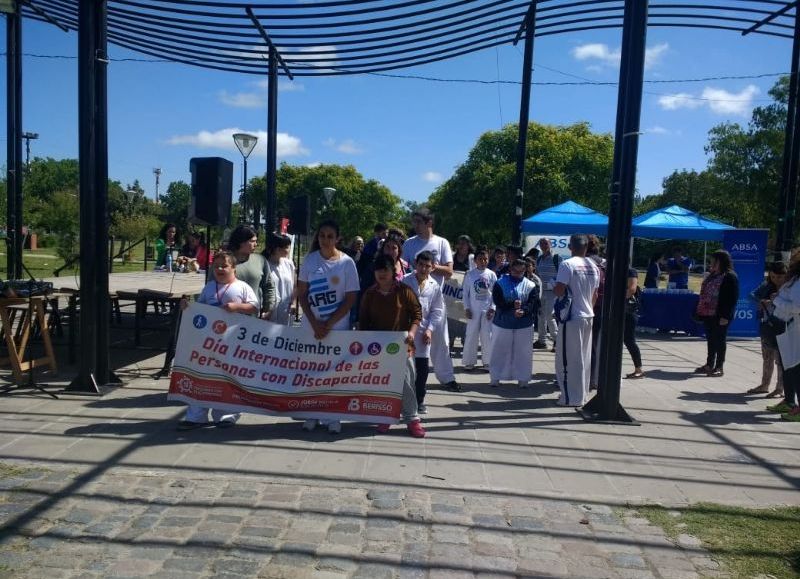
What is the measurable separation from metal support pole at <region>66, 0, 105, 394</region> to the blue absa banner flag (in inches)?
496

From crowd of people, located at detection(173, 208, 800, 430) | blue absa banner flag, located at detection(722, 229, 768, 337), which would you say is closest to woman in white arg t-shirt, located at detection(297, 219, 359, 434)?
crowd of people, located at detection(173, 208, 800, 430)

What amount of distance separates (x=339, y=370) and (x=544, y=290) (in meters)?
7.20

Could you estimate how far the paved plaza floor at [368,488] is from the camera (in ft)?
12.4

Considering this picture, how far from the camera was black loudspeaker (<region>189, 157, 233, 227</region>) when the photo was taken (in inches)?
302

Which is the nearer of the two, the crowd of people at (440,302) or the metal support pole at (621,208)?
the crowd of people at (440,302)

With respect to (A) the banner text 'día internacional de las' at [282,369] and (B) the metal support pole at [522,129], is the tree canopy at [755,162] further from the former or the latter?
(A) the banner text 'día internacional de las' at [282,369]

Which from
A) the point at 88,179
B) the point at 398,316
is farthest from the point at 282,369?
the point at 88,179

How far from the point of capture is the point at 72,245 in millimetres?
21531

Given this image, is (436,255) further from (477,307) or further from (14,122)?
(14,122)

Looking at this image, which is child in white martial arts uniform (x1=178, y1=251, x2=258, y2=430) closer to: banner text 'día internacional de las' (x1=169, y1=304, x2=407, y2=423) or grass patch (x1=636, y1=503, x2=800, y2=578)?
banner text 'día internacional de las' (x1=169, y1=304, x2=407, y2=423)

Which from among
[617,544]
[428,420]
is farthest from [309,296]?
[617,544]

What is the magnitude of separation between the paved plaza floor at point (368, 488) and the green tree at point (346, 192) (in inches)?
2383

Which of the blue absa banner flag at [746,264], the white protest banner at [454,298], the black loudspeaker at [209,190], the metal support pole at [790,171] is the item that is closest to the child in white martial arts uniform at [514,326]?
the white protest banner at [454,298]

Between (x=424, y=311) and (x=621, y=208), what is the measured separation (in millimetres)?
2257
